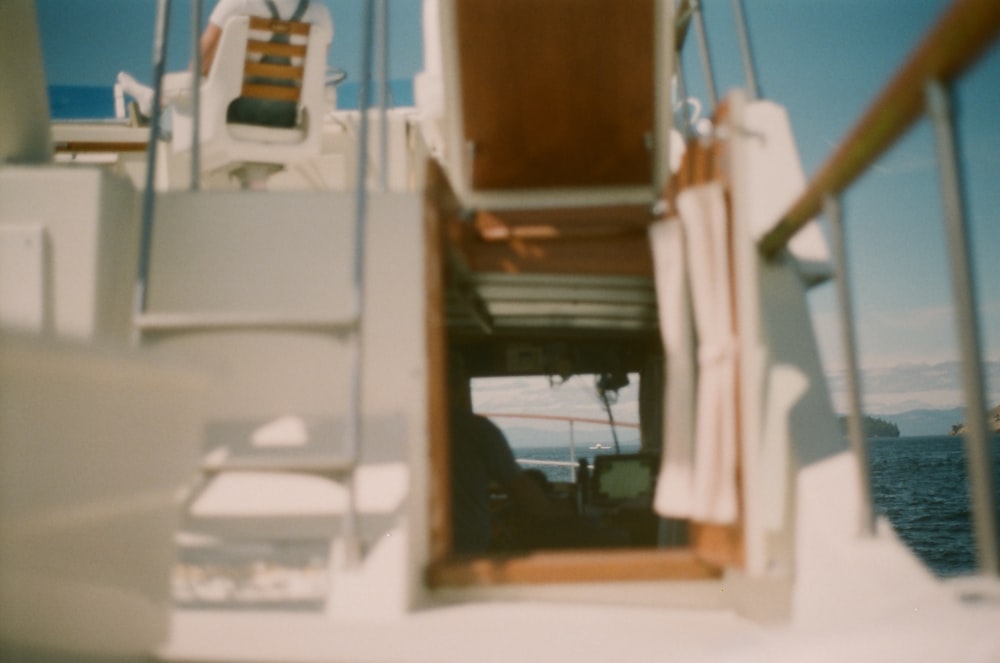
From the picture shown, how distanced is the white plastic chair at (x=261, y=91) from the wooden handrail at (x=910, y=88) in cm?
231

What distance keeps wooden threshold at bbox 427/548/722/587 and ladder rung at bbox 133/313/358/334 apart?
63 cm

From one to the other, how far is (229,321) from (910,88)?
56.9 inches

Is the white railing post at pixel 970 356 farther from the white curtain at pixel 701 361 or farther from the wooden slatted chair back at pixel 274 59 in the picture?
the wooden slatted chair back at pixel 274 59

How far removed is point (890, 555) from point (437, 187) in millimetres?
1491

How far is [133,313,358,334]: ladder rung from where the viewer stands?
6.14ft

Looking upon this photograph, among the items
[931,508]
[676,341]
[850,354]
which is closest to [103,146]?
[676,341]

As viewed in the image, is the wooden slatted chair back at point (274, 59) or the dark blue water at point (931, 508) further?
the dark blue water at point (931, 508)

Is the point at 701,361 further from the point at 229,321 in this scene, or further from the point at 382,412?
the point at 229,321

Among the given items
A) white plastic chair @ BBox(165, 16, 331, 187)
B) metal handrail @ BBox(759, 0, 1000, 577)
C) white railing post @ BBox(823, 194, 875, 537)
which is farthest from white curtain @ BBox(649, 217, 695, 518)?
white plastic chair @ BBox(165, 16, 331, 187)

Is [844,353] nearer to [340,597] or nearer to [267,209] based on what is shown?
[340,597]

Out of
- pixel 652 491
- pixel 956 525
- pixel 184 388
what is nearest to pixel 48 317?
pixel 184 388

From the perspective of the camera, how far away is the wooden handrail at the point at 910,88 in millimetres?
878

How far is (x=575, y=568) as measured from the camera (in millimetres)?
2020

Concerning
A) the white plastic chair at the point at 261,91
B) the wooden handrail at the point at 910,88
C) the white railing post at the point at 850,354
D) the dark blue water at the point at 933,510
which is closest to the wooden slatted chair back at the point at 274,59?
the white plastic chair at the point at 261,91
